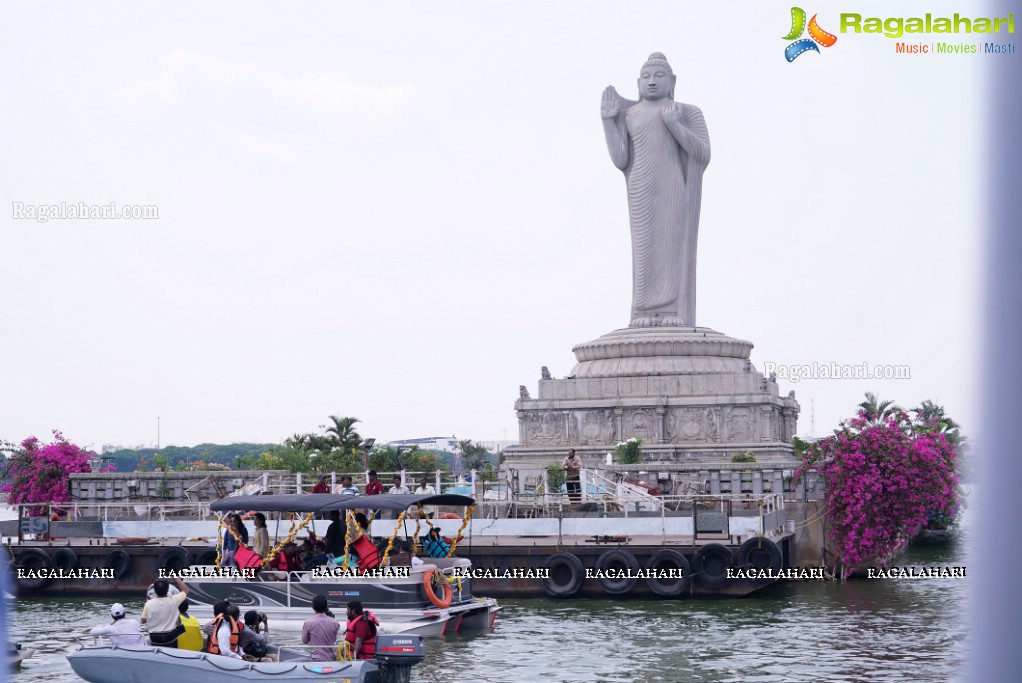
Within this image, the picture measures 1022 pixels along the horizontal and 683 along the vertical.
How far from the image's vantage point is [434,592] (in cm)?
2241

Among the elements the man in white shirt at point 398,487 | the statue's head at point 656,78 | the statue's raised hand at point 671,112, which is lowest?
the man in white shirt at point 398,487

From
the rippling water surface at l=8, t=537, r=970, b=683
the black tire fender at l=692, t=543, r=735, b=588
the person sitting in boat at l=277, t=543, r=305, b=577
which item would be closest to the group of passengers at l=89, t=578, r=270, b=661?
the rippling water surface at l=8, t=537, r=970, b=683

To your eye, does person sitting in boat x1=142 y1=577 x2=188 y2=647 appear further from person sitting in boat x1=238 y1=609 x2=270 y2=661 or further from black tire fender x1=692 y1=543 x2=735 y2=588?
black tire fender x1=692 y1=543 x2=735 y2=588

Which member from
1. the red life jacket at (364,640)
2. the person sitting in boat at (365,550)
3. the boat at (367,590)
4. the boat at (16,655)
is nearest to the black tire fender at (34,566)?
the boat at (367,590)

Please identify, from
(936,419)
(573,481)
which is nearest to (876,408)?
(936,419)

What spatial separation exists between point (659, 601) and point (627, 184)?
26.7 metres

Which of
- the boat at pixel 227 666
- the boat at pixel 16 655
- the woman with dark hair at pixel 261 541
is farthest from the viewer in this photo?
the woman with dark hair at pixel 261 541

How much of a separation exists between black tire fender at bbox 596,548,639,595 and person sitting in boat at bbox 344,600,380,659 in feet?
34.6

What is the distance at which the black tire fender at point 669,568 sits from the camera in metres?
27.0

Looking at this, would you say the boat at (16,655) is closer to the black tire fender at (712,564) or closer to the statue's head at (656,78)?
the black tire fender at (712,564)

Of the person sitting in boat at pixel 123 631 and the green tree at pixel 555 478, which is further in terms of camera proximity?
the green tree at pixel 555 478

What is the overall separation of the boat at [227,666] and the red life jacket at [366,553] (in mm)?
5095

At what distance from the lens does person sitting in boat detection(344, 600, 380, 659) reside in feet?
56.0

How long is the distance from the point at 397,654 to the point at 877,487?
16981mm
